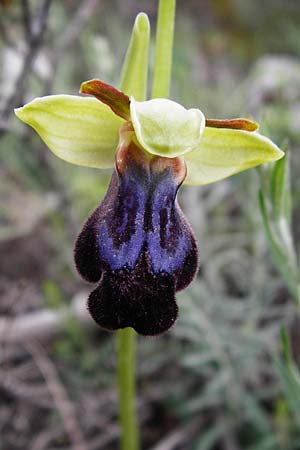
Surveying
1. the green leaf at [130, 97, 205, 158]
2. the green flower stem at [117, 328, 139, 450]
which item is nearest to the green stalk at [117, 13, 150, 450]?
the green flower stem at [117, 328, 139, 450]

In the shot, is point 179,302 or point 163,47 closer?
point 163,47

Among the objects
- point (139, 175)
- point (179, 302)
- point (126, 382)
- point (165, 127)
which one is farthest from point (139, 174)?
point (179, 302)

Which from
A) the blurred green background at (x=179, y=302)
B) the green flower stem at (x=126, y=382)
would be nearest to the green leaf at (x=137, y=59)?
the blurred green background at (x=179, y=302)

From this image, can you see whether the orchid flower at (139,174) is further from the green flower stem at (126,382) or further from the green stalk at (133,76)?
the green flower stem at (126,382)

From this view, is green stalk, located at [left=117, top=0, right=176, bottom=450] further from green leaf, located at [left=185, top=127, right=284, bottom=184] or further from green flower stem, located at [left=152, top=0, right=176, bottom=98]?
green leaf, located at [left=185, top=127, right=284, bottom=184]

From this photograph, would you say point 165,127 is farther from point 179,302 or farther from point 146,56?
point 179,302

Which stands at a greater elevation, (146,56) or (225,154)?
(146,56)

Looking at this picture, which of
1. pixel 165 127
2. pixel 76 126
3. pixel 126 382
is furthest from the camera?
pixel 126 382
